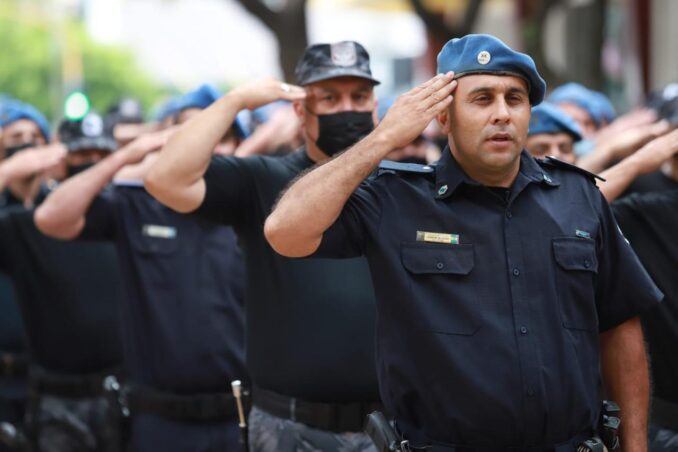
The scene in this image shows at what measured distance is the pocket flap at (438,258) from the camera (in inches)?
165

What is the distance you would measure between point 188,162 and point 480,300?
1.53m

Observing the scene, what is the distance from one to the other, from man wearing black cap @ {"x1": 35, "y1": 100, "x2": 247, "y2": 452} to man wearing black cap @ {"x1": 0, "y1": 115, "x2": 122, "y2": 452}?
101 cm

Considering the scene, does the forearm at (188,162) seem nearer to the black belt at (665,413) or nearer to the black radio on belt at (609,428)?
the black radio on belt at (609,428)

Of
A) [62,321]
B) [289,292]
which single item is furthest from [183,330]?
[62,321]

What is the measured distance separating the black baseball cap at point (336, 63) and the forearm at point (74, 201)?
147cm

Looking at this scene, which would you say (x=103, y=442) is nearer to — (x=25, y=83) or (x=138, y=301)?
(x=138, y=301)

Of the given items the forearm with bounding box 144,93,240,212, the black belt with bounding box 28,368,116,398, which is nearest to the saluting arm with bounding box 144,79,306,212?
the forearm with bounding box 144,93,240,212

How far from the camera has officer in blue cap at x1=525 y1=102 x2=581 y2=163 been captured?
640cm

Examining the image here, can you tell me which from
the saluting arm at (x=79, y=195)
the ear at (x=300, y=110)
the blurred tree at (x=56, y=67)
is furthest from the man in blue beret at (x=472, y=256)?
the blurred tree at (x=56, y=67)

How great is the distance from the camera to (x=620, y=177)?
544 centimetres

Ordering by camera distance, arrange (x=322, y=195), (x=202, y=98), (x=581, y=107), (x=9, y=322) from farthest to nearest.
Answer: (x=581, y=107)
(x=9, y=322)
(x=202, y=98)
(x=322, y=195)

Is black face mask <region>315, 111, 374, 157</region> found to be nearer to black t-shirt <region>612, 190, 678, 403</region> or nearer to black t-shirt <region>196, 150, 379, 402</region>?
black t-shirt <region>196, 150, 379, 402</region>

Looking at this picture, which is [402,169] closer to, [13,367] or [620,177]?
[620,177]

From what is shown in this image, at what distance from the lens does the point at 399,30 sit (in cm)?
7131
